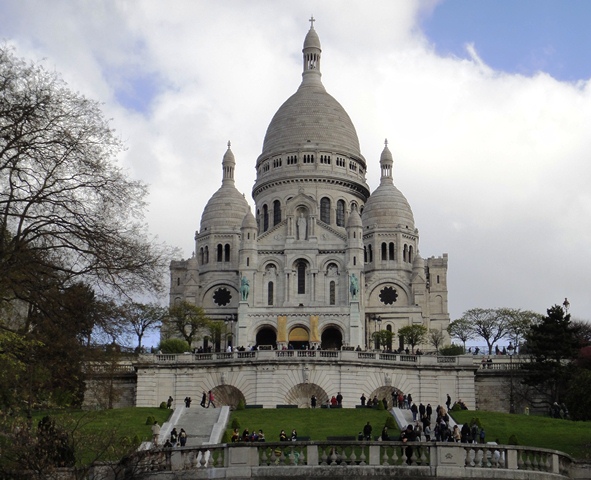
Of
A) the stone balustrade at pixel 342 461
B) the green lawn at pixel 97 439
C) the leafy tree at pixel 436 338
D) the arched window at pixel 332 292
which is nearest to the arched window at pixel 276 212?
the arched window at pixel 332 292

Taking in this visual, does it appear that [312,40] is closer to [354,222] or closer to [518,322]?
[354,222]

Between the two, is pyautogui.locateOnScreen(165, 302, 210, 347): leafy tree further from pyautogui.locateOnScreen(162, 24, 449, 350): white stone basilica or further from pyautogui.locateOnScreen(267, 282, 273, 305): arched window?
pyautogui.locateOnScreen(267, 282, 273, 305): arched window

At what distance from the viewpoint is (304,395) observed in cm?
6272

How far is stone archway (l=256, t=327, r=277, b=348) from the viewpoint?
99.4 m

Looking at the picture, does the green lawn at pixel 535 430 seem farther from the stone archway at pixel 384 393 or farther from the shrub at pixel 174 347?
Result: the shrub at pixel 174 347

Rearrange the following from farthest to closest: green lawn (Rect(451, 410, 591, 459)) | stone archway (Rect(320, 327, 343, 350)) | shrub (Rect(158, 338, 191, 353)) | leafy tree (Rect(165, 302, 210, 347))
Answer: stone archway (Rect(320, 327, 343, 350)) → leafy tree (Rect(165, 302, 210, 347)) → shrub (Rect(158, 338, 191, 353)) → green lawn (Rect(451, 410, 591, 459))

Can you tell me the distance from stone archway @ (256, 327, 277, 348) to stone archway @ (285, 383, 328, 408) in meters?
36.4

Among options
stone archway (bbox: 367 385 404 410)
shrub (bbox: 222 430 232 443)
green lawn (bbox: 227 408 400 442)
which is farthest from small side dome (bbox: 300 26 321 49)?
shrub (bbox: 222 430 232 443)

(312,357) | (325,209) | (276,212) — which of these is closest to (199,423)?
(312,357)

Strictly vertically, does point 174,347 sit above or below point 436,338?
below

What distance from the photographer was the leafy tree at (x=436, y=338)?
10100 cm

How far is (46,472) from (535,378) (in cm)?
4258

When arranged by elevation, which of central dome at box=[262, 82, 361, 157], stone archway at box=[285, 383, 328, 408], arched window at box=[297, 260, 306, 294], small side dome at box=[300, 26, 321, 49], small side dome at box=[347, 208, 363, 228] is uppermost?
small side dome at box=[300, 26, 321, 49]

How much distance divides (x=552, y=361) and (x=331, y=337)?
124 ft
